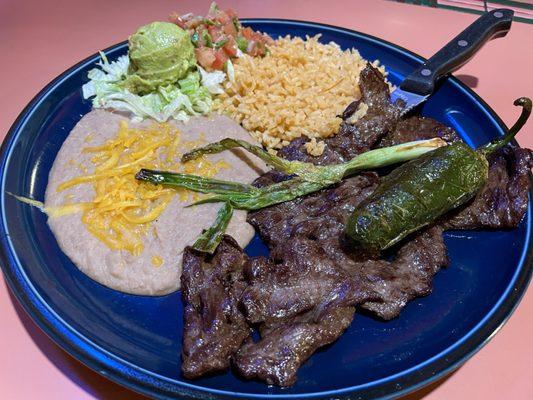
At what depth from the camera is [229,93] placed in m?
3.25

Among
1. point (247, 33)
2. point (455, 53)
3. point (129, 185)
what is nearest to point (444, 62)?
point (455, 53)

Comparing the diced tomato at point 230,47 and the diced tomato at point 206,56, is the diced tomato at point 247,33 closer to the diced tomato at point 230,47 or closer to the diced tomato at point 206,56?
the diced tomato at point 230,47

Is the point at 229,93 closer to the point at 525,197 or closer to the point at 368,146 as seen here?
the point at 368,146

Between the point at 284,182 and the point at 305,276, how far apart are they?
0.62 metres

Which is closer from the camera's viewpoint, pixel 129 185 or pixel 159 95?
pixel 129 185

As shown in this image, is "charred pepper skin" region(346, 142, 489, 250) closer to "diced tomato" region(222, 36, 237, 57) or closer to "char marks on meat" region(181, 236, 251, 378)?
"char marks on meat" region(181, 236, 251, 378)

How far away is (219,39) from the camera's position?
337 centimetres

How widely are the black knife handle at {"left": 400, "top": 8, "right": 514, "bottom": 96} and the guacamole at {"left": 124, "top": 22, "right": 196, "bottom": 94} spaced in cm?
142

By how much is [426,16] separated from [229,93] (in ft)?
7.16

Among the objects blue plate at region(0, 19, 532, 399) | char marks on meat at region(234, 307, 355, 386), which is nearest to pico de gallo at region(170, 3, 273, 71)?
blue plate at region(0, 19, 532, 399)

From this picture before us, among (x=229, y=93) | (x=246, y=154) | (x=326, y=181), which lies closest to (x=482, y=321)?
(x=326, y=181)

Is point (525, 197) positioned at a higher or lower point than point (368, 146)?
lower

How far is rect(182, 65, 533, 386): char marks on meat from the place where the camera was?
6.64 feet

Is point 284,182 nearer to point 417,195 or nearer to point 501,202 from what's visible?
point 417,195
